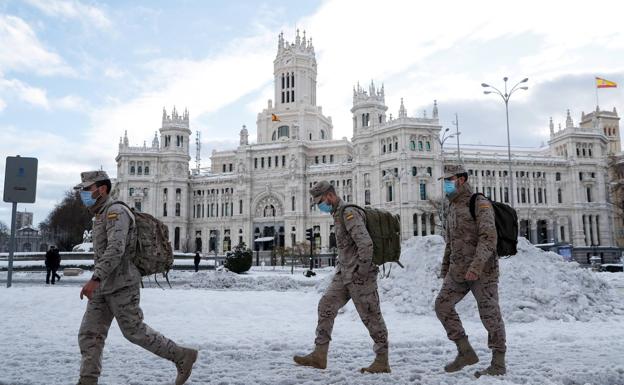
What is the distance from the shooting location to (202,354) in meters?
7.74

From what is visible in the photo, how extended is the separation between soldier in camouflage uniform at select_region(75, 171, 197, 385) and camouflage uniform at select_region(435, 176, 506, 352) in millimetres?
3168

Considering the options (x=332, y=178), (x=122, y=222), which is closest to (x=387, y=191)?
(x=332, y=178)

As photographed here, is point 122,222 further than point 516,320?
No

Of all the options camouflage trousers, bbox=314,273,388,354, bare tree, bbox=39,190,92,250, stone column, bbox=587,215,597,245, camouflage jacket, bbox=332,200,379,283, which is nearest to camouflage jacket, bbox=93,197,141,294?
camouflage trousers, bbox=314,273,388,354

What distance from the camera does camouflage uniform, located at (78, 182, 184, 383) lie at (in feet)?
17.8

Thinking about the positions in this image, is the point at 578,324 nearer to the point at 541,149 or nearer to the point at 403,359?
the point at 403,359

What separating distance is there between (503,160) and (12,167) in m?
70.0

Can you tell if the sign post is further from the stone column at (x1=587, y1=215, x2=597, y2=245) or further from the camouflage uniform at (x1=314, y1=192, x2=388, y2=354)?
the stone column at (x1=587, y1=215, x2=597, y2=245)

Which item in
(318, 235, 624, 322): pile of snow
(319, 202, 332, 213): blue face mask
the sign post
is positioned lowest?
(318, 235, 624, 322): pile of snow

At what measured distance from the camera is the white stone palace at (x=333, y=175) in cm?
7106

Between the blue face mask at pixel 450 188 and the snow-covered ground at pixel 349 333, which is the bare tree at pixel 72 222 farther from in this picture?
the blue face mask at pixel 450 188

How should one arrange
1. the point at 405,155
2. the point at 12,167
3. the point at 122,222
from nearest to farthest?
the point at 122,222 < the point at 12,167 < the point at 405,155

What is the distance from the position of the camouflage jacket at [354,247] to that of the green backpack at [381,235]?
77 millimetres

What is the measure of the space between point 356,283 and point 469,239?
1496 millimetres
